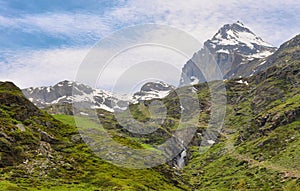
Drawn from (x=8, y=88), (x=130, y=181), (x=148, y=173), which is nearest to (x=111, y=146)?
(x=148, y=173)

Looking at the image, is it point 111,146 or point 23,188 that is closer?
point 23,188

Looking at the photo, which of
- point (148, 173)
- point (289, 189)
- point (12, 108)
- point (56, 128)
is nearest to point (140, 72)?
point (148, 173)

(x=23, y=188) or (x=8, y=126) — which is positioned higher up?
(x=8, y=126)

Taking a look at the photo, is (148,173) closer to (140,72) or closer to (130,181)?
(130,181)

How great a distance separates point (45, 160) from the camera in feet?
370

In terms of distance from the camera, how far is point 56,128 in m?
169

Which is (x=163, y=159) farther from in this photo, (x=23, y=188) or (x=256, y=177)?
(x=23, y=188)

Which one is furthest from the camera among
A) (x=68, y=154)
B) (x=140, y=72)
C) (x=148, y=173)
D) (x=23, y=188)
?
(x=148, y=173)

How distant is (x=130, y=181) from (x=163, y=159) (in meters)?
58.0

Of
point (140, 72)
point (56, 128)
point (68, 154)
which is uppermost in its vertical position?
point (140, 72)

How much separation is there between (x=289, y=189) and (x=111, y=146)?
84.7 metres

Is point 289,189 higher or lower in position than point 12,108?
lower

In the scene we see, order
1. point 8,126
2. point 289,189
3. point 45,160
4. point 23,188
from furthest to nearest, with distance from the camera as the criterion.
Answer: point 289,189, point 8,126, point 45,160, point 23,188

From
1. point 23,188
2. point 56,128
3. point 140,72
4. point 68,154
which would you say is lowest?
point 23,188
